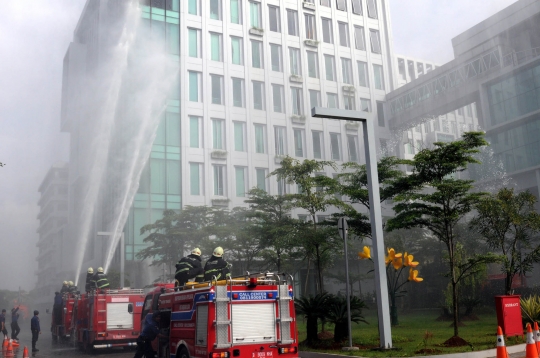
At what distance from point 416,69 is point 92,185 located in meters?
76.8

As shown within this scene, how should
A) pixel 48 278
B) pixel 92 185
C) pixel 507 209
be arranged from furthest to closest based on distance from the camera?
1. pixel 48 278
2. pixel 92 185
3. pixel 507 209

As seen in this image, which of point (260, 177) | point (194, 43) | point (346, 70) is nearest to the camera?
point (194, 43)

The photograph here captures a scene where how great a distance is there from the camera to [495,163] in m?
44.0

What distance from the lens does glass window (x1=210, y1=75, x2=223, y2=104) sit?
1702 inches

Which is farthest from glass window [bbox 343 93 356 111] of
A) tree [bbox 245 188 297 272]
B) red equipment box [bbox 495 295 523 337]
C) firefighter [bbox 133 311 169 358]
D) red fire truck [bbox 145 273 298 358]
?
firefighter [bbox 133 311 169 358]

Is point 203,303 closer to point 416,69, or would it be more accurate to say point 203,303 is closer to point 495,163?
point 495,163

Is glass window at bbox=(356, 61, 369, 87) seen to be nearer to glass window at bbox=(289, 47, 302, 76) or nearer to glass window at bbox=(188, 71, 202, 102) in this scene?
glass window at bbox=(289, 47, 302, 76)

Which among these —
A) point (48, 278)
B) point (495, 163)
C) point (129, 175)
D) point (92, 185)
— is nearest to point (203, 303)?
point (129, 175)

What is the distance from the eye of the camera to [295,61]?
48125 mm

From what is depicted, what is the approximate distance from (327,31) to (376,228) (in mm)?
40088

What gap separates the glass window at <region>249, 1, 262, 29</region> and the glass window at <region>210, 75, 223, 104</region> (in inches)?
254

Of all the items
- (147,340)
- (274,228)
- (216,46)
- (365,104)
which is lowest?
(147,340)

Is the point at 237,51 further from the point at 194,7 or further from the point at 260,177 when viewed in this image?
the point at 260,177

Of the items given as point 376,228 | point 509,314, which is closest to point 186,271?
point 376,228
